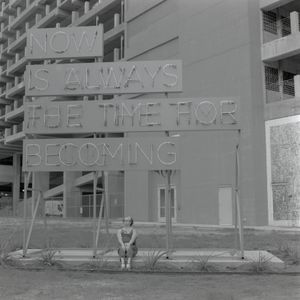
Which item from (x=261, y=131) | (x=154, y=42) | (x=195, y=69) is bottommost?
(x=261, y=131)

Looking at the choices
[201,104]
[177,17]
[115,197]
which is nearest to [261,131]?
[177,17]

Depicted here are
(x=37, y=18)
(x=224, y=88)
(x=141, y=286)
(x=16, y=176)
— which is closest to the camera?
(x=141, y=286)

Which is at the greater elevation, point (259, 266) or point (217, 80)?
point (217, 80)

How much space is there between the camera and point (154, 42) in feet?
125

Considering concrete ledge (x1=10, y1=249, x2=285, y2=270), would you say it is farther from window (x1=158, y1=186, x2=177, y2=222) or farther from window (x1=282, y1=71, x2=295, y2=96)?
window (x1=158, y1=186, x2=177, y2=222)

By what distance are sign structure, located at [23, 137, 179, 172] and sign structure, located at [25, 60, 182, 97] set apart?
43.2 inches

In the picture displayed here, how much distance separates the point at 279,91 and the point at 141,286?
24833 millimetres

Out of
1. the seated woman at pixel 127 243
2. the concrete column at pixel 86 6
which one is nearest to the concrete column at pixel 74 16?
the concrete column at pixel 86 6

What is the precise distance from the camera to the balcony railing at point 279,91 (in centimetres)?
3100

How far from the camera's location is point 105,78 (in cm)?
1189

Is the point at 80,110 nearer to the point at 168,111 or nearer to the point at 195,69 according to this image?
the point at 168,111

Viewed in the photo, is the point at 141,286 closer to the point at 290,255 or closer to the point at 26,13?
the point at 290,255

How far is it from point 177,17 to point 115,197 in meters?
15.4

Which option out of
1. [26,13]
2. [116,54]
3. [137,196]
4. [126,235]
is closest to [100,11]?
[116,54]
